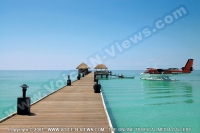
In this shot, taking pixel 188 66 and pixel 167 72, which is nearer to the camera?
pixel 167 72

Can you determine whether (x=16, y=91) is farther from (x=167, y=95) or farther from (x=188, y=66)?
(x=188, y=66)

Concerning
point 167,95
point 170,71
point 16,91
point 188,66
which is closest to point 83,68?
point 170,71

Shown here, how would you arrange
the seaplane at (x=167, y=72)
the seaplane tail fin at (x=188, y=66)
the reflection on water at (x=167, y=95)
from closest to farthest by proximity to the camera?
the reflection on water at (x=167, y=95) < the seaplane at (x=167, y=72) < the seaplane tail fin at (x=188, y=66)

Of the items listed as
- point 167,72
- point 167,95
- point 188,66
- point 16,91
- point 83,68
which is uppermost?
point 83,68

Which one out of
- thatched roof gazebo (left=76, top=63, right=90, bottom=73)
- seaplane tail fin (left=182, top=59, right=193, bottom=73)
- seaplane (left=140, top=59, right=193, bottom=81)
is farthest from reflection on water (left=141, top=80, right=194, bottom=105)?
thatched roof gazebo (left=76, top=63, right=90, bottom=73)

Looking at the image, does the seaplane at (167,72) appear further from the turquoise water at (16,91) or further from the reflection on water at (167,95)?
the reflection on water at (167,95)

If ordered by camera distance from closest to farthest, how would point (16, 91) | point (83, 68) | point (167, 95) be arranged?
point (167, 95)
point (16, 91)
point (83, 68)

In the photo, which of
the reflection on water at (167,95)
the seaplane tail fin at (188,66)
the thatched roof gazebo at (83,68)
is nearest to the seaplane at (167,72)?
the seaplane tail fin at (188,66)

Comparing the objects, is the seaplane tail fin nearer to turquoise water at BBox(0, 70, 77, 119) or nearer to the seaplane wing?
the seaplane wing

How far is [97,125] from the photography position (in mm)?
8031

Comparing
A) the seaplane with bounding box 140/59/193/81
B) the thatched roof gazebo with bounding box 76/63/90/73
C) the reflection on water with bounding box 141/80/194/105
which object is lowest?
the reflection on water with bounding box 141/80/194/105

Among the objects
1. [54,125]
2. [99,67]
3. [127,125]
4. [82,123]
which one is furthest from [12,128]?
[99,67]

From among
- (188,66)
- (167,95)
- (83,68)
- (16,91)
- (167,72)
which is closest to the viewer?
(167,95)

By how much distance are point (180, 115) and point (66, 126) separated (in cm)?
1058
